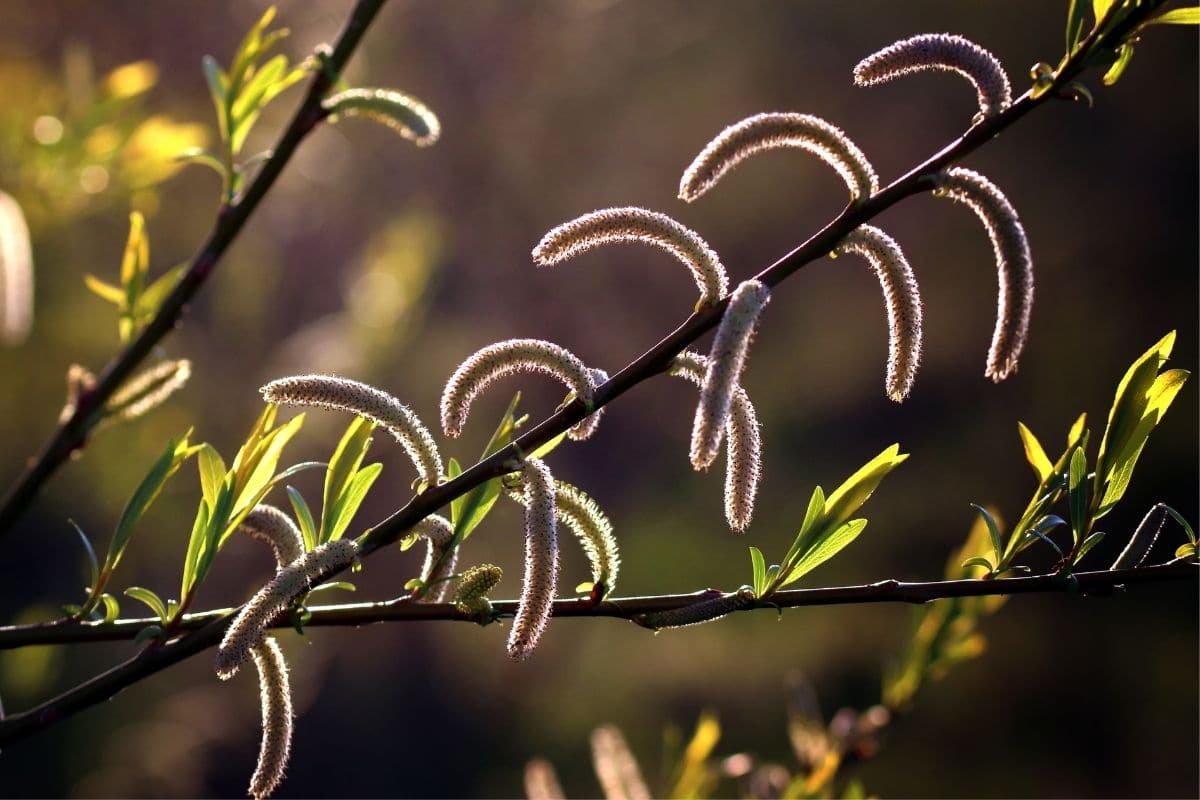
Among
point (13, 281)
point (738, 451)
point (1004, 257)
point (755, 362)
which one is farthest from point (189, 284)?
point (755, 362)

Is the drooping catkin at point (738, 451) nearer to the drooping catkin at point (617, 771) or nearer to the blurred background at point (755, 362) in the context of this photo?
the drooping catkin at point (617, 771)

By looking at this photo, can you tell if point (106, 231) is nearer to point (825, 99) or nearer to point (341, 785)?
point (341, 785)

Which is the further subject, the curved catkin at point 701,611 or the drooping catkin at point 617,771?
the drooping catkin at point 617,771

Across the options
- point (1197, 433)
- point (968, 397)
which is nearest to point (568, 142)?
point (968, 397)

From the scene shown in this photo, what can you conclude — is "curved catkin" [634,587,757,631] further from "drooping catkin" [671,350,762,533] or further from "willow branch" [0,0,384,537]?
"willow branch" [0,0,384,537]

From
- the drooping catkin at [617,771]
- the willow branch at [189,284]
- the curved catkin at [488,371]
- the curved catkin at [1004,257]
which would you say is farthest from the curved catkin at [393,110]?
the drooping catkin at [617,771]

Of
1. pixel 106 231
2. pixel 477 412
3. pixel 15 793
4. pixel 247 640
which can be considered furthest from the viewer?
pixel 477 412
